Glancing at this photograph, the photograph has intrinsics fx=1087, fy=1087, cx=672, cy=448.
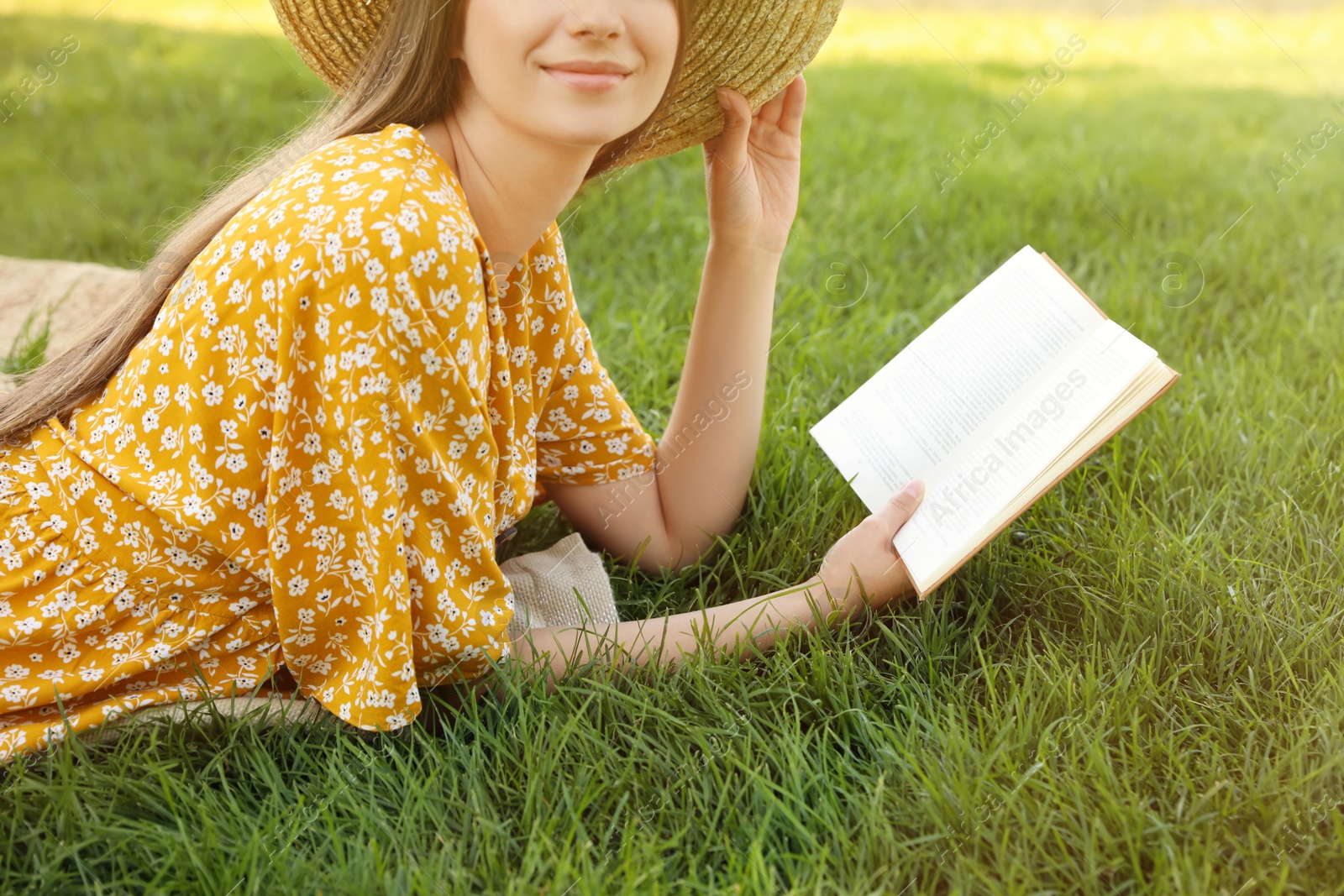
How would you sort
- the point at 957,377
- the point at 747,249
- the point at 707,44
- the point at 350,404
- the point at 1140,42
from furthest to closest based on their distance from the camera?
the point at 1140,42 < the point at 747,249 < the point at 957,377 < the point at 707,44 < the point at 350,404

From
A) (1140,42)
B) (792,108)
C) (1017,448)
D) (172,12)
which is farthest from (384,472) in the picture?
(1140,42)

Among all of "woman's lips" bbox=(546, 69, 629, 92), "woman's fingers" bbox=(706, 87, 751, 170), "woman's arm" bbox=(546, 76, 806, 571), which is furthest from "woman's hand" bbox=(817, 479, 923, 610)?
"woman's lips" bbox=(546, 69, 629, 92)

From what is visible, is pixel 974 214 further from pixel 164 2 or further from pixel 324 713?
pixel 164 2

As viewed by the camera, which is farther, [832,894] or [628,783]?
[628,783]

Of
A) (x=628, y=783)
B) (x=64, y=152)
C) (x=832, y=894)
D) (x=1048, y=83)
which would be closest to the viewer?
(x=832, y=894)

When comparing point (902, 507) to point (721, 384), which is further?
point (721, 384)

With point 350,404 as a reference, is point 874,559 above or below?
below

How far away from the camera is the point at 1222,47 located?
19.0 feet

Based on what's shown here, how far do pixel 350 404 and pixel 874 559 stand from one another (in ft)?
2.44

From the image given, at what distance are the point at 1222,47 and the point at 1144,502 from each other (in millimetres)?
4982

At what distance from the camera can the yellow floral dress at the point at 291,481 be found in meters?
1.16

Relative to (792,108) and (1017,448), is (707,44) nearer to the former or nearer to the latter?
(792,108)

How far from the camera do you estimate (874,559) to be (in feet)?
4.94

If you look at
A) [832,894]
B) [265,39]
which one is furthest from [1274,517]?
[265,39]
